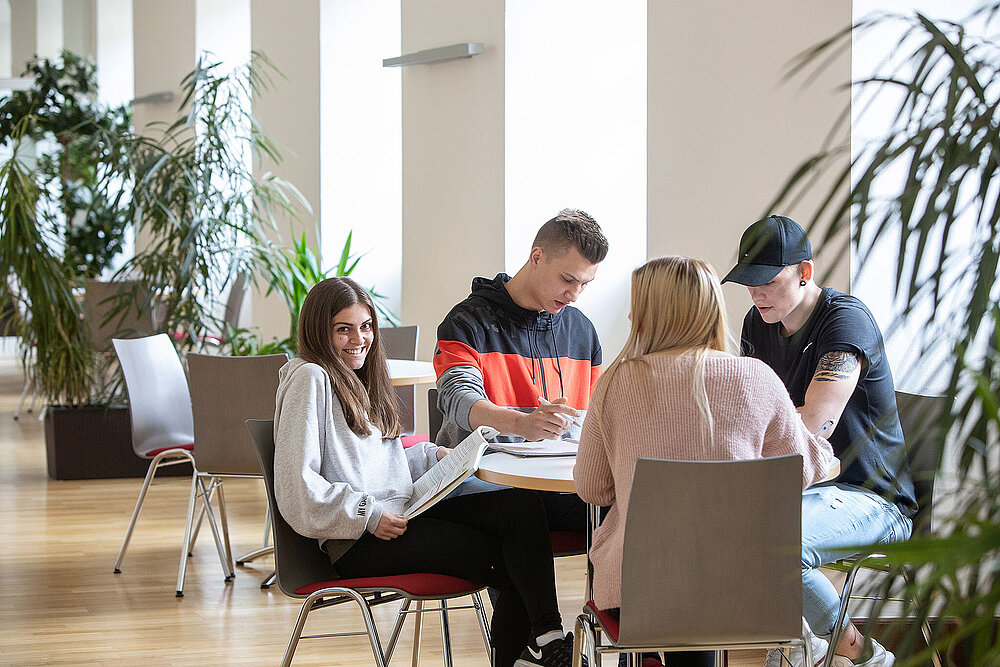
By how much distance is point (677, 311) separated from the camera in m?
2.24

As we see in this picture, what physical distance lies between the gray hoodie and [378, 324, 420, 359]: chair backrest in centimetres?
232

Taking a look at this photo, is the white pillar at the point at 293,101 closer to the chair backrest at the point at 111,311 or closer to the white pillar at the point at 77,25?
the chair backrest at the point at 111,311


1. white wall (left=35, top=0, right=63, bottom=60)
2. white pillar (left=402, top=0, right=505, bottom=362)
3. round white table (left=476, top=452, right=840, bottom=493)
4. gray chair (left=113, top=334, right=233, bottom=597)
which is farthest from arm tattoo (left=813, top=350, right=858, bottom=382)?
white wall (left=35, top=0, right=63, bottom=60)

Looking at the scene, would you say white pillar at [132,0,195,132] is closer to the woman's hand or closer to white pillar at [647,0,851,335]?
white pillar at [647,0,851,335]

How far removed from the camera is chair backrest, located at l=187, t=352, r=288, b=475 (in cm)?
415

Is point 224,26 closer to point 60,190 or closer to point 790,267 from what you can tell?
point 60,190

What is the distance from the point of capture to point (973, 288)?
2.70 ft

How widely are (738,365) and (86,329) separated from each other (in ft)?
16.7

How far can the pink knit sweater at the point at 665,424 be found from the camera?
215 cm

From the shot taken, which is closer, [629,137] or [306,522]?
[306,522]

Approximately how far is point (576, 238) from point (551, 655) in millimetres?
1072

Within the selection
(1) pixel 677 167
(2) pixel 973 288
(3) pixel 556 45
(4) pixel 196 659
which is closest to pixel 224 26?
(3) pixel 556 45

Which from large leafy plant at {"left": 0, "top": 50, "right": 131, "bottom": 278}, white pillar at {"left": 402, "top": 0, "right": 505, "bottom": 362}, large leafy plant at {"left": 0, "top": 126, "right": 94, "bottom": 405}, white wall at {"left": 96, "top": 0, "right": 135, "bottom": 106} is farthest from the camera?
white wall at {"left": 96, "top": 0, "right": 135, "bottom": 106}

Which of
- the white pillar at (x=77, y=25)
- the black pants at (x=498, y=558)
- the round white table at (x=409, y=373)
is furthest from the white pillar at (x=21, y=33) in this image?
the black pants at (x=498, y=558)
